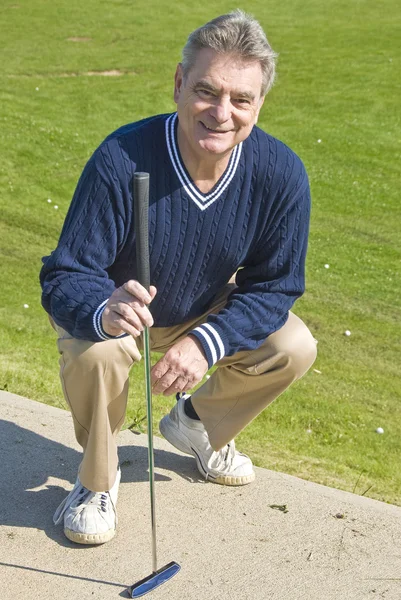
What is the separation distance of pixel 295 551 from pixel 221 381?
705mm

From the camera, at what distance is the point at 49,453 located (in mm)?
3754

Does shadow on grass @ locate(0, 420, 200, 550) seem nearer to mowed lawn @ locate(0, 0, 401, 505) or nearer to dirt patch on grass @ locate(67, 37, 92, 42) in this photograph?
mowed lawn @ locate(0, 0, 401, 505)

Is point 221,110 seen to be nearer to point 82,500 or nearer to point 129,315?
point 129,315

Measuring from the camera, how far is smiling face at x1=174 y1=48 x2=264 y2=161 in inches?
122

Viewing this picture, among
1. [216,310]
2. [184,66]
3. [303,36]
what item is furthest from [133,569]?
[303,36]

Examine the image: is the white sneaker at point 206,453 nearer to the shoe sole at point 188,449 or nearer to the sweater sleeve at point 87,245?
the shoe sole at point 188,449

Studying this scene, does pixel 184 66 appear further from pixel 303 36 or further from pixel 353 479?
pixel 303 36

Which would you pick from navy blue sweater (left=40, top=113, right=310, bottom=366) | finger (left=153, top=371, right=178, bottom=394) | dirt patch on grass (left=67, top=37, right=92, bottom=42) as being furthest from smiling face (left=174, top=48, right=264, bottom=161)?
dirt patch on grass (left=67, top=37, right=92, bottom=42)

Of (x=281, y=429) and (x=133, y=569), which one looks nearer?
(x=133, y=569)

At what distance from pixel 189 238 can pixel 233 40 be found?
0.71 meters

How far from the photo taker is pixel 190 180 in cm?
331

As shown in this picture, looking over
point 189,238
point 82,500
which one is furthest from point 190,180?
point 82,500

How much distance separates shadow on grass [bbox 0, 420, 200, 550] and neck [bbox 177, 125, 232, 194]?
1177 mm

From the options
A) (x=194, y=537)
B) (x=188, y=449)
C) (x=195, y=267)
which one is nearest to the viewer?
(x=194, y=537)
